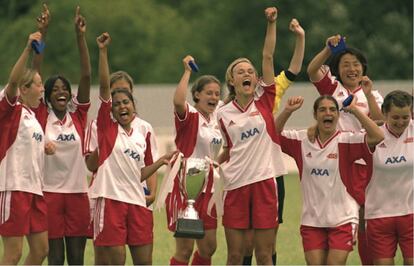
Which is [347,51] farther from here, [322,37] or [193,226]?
[322,37]

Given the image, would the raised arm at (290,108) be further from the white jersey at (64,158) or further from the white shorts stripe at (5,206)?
the white shorts stripe at (5,206)

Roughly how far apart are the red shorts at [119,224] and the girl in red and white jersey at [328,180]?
129 cm

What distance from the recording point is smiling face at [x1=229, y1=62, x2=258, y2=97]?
1044 cm

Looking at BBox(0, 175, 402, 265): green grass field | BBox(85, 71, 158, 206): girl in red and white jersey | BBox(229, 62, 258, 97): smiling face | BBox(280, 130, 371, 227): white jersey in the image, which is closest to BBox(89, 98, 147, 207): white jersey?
BBox(85, 71, 158, 206): girl in red and white jersey

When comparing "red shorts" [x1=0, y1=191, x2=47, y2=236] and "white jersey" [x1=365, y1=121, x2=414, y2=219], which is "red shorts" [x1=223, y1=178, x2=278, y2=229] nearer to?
"white jersey" [x1=365, y1=121, x2=414, y2=219]

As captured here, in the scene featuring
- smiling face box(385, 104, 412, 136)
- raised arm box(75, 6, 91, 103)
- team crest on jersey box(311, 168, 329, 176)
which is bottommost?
team crest on jersey box(311, 168, 329, 176)

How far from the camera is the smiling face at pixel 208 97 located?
11227 millimetres

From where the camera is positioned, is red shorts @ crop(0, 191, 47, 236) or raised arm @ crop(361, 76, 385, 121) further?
raised arm @ crop(361, 76, 385, 121)

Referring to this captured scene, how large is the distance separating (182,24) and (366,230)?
109ft

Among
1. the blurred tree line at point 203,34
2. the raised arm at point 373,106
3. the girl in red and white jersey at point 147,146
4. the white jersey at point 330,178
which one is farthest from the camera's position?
the blurred tree line at point 203,34

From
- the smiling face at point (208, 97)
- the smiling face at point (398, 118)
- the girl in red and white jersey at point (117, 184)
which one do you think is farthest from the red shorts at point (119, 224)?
the smiling face at point (398, 118)

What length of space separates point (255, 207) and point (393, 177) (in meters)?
1.14

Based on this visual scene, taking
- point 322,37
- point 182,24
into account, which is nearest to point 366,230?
point 322,37

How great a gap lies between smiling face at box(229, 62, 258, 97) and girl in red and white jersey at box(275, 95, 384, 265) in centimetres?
35
